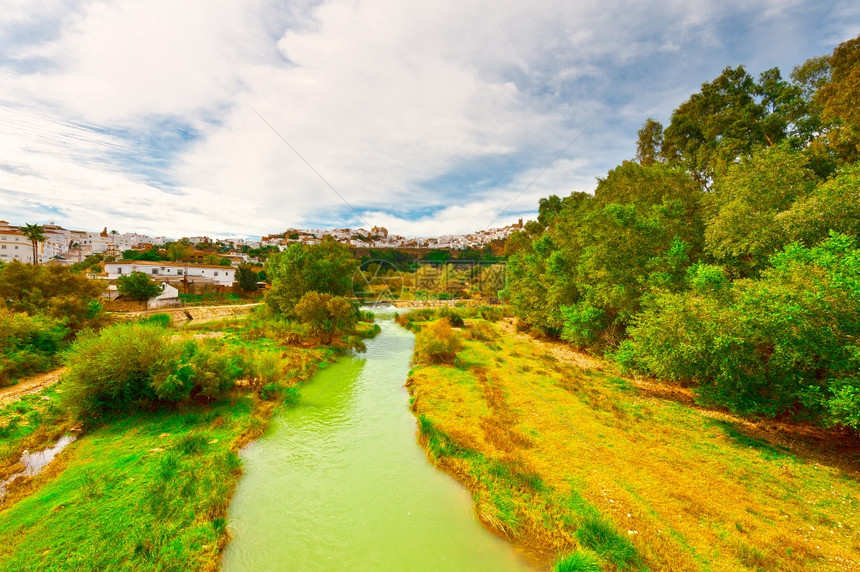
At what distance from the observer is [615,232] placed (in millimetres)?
18594

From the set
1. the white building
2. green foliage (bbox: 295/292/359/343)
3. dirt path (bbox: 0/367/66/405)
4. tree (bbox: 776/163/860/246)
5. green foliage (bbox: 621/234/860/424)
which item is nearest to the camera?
green foliage (bbox: 621/234/860/424)

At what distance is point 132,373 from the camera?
11188 millimetres

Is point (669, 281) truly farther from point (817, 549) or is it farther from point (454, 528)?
point (454, 528)

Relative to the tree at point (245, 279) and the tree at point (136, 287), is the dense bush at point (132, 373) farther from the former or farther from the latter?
the tree at point (245, 279)

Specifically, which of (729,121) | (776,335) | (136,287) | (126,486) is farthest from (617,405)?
(136,287)

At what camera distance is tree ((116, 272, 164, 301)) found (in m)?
35.6

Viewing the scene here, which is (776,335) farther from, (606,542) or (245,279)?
(245,279)

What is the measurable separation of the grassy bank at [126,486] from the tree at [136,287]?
29.7 m

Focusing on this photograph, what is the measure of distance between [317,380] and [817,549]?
17908 mm

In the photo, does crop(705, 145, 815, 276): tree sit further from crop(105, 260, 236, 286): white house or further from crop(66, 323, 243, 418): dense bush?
crop(105, 260, 236, 286): white house

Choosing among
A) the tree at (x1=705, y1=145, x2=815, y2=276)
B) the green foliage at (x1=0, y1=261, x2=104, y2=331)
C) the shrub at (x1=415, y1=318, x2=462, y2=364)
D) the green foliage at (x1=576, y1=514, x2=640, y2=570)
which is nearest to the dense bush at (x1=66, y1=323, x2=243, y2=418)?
the shrub at (x1=415, y1=318, x2=462, y2=364)

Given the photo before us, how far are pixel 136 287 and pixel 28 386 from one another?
92.7ft

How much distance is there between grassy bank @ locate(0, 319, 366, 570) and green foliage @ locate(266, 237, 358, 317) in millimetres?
13920

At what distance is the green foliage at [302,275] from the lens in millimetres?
26281
